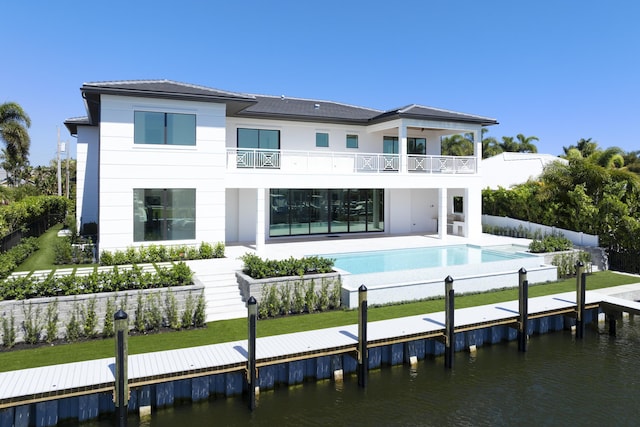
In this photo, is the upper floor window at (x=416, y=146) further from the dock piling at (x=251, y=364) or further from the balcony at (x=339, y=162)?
the dock piling at (x=251, y=364)

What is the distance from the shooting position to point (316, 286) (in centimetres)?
1254

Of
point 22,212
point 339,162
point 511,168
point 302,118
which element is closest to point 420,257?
point 339,162

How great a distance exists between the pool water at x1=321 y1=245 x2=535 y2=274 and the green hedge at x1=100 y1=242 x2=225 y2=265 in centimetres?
466

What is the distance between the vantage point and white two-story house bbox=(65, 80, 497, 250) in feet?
53.8

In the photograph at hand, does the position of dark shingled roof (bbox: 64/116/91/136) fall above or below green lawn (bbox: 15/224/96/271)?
above

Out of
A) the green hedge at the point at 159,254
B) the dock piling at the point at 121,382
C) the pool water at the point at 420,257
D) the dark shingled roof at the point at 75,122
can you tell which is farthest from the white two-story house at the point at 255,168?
the dock piling at the point at 121,382

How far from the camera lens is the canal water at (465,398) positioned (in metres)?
7.82

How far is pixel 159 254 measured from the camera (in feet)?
53.4

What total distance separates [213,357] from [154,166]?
1046cm

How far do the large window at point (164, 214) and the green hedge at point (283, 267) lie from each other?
506cm

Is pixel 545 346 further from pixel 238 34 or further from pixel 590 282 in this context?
pixel 238 34

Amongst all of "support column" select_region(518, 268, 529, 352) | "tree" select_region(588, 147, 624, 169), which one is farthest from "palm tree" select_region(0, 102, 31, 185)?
"tree" select_region(588, 147, 624, 169)

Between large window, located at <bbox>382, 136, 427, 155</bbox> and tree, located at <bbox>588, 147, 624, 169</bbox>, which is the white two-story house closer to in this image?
large window, located at <bbox>382, 136, 427, 155</bbox>

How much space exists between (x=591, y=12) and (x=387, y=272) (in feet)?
70.0
